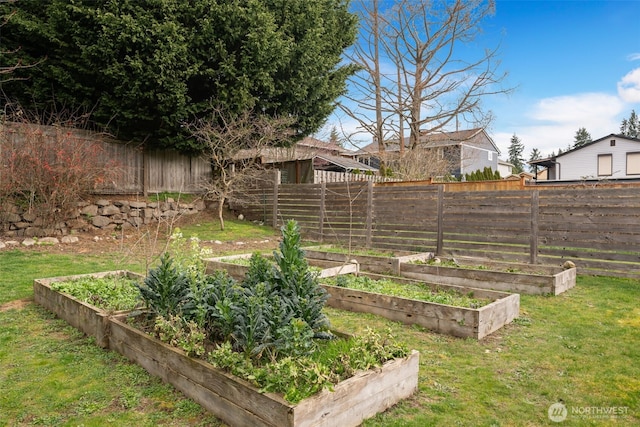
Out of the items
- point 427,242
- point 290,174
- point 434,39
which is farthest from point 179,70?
point 434,39

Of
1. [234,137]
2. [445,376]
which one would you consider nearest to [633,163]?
[234,137]

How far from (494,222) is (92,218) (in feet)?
32.3

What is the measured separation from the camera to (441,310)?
415cm

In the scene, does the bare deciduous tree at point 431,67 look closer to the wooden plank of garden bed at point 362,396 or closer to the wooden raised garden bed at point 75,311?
the wooden raised garden bed at point 75,311

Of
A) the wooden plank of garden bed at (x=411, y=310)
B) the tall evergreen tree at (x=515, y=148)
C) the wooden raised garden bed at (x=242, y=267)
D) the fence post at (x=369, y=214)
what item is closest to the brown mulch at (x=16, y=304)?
the wooden raised garden bed at (x=242, y=267)

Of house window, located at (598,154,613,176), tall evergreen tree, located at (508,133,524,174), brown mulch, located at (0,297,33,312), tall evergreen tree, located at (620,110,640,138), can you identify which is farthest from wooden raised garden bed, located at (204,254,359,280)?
tall evergreen tree, located at (620,110,640,138)

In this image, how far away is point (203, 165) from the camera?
13.9 meters

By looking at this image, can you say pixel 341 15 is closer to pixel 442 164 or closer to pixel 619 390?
pixel 442 164

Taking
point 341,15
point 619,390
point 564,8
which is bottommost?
point 619,390

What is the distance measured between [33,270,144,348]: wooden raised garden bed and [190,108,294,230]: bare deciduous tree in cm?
654

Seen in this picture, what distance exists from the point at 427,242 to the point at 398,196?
4.34 feet

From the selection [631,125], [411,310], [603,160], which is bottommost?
[411,310]

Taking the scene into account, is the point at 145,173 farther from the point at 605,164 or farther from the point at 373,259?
the point at 605,164

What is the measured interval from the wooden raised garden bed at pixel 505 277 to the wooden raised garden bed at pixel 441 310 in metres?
1.20
